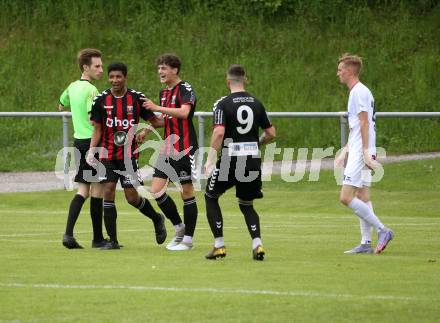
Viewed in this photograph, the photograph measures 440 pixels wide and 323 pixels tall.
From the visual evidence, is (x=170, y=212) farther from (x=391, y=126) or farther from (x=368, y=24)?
(x=368, y=24)

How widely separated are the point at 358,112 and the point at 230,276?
2701 mm

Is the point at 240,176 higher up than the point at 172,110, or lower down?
lower down

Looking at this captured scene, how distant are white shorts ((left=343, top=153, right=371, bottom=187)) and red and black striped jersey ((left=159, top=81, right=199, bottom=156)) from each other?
5.67 ft

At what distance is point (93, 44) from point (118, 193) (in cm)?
1372

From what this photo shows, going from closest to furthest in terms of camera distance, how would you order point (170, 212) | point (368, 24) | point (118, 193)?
point (170, 212) < point (118, 193) < point (368, 24)

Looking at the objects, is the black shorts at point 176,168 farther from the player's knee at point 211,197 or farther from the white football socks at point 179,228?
the player's knee at point 211,197

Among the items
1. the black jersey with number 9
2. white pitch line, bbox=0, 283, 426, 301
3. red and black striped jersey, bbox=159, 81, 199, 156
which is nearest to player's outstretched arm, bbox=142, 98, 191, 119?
red and black striped jersey, bbox=159, 81, 199, 156

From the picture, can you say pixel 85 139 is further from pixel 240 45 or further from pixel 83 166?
pixel 240 45

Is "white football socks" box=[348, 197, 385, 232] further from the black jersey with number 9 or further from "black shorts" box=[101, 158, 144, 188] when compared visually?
"black shorts" box=[101, 158, 144, 188]

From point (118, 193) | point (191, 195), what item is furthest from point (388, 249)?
point (118, 193)

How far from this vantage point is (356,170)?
12664 mm

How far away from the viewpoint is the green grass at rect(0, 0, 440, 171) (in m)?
31.8

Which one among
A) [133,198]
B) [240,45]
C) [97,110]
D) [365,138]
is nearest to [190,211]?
[133,198]

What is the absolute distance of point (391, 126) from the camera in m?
26.8
